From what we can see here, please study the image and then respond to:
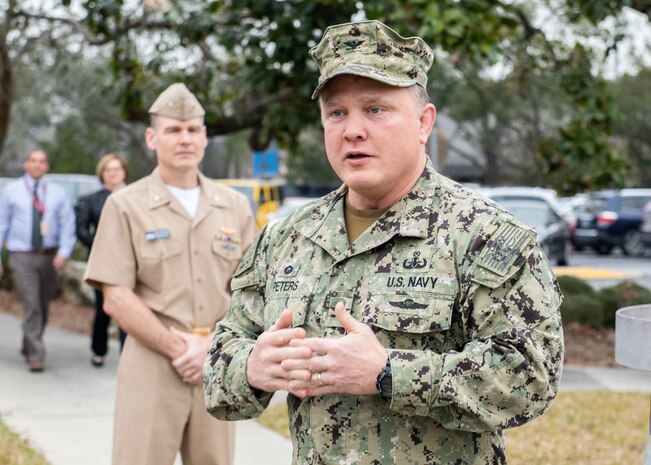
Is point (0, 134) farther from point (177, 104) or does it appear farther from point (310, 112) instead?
point (177, 104)

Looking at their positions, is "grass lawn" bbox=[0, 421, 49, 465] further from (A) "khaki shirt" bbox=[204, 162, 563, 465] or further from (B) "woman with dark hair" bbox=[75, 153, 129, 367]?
(A) "khaki shirt" bbox=[204, 162, 563, 465]

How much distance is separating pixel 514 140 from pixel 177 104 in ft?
141

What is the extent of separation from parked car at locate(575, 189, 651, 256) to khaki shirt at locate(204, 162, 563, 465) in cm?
2497

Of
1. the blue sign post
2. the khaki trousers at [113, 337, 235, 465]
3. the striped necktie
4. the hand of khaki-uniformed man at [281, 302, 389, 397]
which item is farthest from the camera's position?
the blue sign post

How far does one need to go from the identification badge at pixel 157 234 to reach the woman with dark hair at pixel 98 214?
5.04 metres

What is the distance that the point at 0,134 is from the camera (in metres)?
14.2

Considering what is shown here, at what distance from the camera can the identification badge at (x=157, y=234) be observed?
14.0 feet

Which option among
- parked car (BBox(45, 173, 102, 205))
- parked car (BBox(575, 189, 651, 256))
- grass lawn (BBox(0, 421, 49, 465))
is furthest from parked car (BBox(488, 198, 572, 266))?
grass lawn (BBox(0, 421, 49, 465))

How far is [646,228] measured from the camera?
85.9ft

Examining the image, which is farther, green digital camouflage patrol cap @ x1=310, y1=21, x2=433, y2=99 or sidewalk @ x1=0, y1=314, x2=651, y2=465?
sidewalk @ x1=0, y1=314, x2=651, y2=465

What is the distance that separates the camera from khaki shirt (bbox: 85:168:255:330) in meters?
4.23

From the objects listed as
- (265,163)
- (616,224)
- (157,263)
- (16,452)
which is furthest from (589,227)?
(157,263)

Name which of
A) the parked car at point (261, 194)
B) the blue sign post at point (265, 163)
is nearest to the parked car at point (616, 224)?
the parked car at point (261, 194)

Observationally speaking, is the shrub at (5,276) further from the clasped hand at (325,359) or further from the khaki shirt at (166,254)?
the clasped hand at (325,359)
